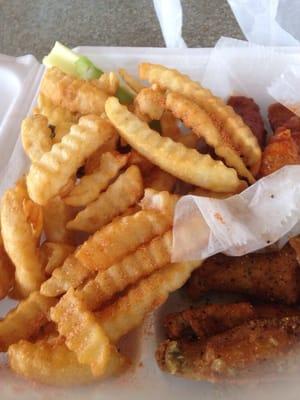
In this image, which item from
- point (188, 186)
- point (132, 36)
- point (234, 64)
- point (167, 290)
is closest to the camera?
point (167, 290)

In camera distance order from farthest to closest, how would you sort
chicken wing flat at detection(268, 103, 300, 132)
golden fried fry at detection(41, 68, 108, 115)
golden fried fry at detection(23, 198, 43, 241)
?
1. chicken wing flat at detection(268, 103, 300, 132)
2. golden fried fry at detection(41, 68, 108, 115)
3. golden fried fry at detection(23, 198, 43, 241)

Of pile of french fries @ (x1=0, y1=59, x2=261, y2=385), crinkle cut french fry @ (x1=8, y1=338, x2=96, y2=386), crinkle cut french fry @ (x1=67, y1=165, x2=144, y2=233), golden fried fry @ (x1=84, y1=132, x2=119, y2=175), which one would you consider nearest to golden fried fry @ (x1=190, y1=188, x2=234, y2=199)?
pile of french fries @ (x1=0, y1=59, x2=261, y2=385)

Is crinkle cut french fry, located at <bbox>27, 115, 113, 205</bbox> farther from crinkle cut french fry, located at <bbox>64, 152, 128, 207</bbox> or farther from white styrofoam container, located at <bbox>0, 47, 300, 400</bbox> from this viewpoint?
white styrofoam container, located at <bbox>0, 47, 300, 400</bbox>

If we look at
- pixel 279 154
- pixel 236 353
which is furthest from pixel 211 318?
pixel 279 154

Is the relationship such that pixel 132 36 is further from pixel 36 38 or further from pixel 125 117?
pixel 125 117

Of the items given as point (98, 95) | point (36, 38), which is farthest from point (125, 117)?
point (36, 38)

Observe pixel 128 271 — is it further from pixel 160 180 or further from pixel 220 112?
pixel 220 112
